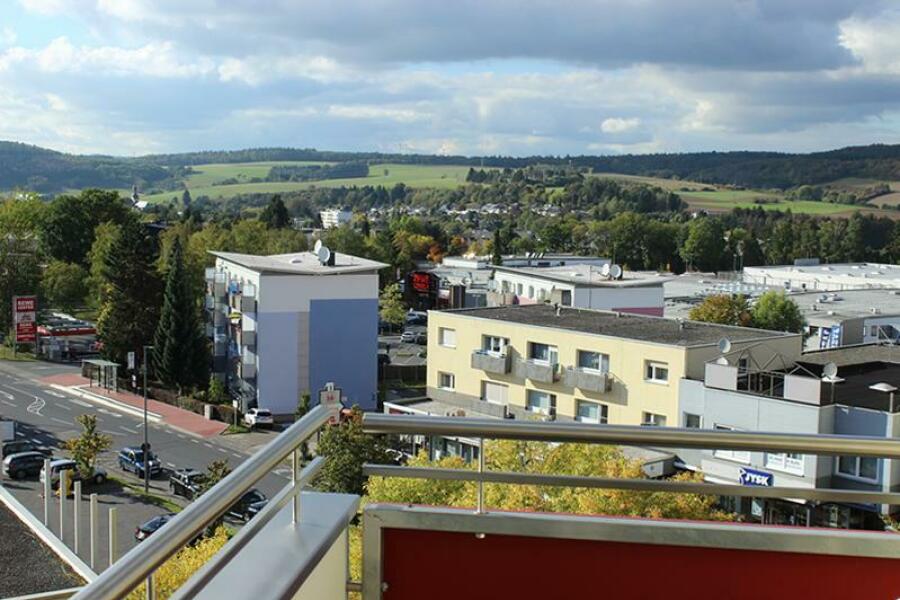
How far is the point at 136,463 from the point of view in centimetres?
2777

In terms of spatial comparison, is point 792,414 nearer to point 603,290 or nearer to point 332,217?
point 603,290

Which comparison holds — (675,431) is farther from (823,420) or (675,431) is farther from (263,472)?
(823,420)

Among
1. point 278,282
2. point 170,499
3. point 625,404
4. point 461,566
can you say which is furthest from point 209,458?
point 461,566

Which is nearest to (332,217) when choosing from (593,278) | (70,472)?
(593,278)

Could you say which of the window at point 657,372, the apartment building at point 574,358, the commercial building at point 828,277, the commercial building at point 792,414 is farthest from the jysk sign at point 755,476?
the commercial building at point 828,277

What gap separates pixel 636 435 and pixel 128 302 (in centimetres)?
4297

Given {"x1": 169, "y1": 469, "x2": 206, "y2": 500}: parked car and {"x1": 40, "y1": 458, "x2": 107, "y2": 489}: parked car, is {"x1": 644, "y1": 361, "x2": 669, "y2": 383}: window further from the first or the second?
{"x1": 40, "y1": 458, "x2": 107, "y2": 489}: parked car

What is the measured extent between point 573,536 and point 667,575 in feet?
1.08

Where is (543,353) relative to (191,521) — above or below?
below

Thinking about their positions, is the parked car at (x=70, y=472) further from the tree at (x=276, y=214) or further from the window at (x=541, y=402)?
the tree at (x=276, y=214)

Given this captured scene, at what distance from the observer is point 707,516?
12.1 m

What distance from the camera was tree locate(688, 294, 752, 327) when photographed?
4559cm

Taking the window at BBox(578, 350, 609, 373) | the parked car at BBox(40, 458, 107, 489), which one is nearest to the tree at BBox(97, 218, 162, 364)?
the parked car at BBox(40, 458, 107, 489)

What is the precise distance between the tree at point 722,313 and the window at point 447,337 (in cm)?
1751
